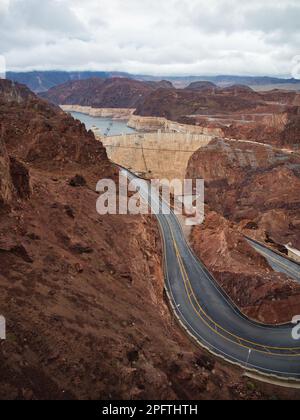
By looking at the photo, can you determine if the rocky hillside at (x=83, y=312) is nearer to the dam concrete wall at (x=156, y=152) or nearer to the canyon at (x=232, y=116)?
the dam concrete wall at (x=156, y=152)

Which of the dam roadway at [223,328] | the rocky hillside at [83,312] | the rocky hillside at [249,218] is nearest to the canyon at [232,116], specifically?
the rocky hillside at [249,218]

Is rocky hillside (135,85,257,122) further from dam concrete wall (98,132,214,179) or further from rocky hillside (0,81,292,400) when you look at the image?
rocky hillside (0,81,292,400)

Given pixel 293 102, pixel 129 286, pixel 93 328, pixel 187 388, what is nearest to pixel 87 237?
pixel 129 286

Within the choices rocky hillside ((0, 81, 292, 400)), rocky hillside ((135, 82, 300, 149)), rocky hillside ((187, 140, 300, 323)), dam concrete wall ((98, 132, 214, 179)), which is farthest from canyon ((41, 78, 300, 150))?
rocky hillside ((0, 81, 292, 400))

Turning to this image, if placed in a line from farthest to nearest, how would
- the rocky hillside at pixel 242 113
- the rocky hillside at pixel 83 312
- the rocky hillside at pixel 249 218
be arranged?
1. the rocky hillside at pixel 242 113
2. the rocky hillside at pixel 249 218
3. the rocky hillside at pixel 83 312

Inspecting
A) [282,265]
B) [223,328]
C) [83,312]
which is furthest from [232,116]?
[83,312]
